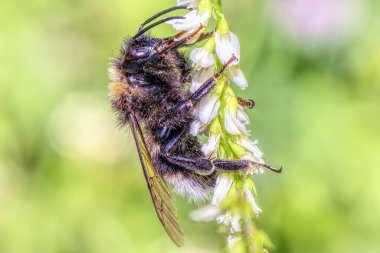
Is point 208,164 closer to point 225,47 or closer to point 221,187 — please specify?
point 221,187

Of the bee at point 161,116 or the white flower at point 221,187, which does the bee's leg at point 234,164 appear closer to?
the white flower at point 221,187

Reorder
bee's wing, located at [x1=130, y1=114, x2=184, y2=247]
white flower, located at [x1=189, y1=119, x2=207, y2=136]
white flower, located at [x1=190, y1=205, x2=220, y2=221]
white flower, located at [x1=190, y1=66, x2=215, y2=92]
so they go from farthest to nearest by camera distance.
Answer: bee's wing, located at [x1=130, y1=114, x2=184, y2=247]
white flower, located at [x1=189, y1=119, x2=207, y2=136]
white flower, located at [x1=190, y1=66, x2=215, y2=92]
white flower, located at [x1=190, y1=205, x2=220, y2=221]

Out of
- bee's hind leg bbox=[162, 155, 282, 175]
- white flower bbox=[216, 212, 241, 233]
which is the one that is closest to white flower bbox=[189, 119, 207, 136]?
bee's hind leg bbox=[162, 155, 282, 175]

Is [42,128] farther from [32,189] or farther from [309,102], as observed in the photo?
[309,102]

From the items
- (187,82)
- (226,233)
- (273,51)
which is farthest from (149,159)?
(273,51)

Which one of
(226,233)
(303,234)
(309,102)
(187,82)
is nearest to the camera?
(226,233)

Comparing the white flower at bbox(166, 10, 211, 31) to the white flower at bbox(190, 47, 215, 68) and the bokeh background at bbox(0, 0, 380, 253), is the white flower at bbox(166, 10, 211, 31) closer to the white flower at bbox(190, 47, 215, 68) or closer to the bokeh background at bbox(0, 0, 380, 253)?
the white flower at bbox(190, 47, 215, 68)
